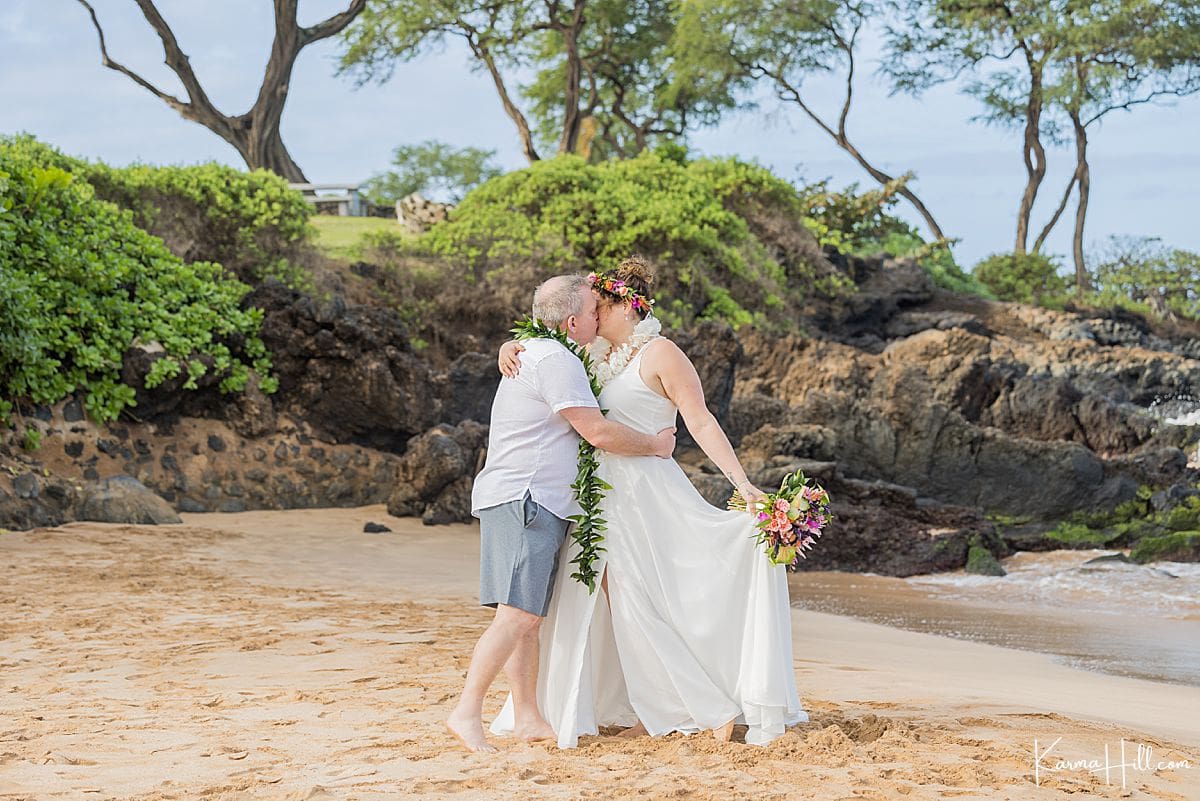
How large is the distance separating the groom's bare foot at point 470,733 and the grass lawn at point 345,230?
14.6 metres

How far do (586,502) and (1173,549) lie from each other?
30.8 ft

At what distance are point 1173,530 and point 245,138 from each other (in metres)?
23.0

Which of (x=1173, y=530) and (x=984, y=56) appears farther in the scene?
(x=984, y=56)

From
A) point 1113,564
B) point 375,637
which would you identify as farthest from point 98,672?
point 1113,564

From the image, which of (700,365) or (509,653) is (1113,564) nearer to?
(700,365)

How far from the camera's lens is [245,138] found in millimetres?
28984

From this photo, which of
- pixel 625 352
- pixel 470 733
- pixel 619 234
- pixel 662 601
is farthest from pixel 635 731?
pixel 619 234

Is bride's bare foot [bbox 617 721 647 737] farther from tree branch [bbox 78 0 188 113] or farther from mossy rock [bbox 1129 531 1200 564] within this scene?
tree branch [bbox 78 0 188 113]

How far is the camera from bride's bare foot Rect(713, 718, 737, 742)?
4.37 meters

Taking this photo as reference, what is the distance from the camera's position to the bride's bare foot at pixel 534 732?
4.49 meters

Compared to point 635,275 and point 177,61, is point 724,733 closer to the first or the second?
point 635,275

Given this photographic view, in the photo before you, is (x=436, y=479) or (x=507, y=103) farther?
(x=507, y=103)

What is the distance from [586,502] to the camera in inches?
176

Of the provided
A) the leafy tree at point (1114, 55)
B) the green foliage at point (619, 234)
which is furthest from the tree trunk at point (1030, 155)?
the green foliage at point (619, 234)
